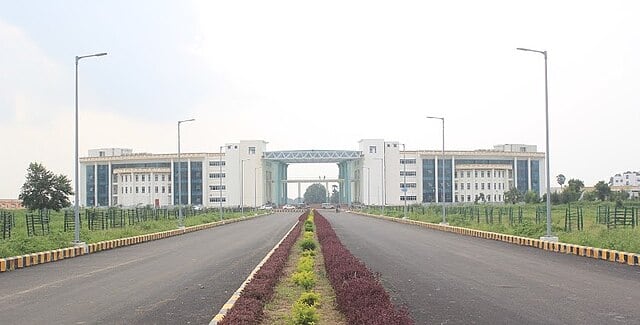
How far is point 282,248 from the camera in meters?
21.5

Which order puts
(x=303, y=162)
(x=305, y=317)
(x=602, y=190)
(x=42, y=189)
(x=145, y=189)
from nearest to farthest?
1. (x=305, y=317)
2. (x=42, y=189)
3. (x=602, y=190)
4. (x=303, y=162)
5. (x=145, y=189)

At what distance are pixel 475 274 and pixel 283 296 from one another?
5.64m

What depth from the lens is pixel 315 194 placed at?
190 m

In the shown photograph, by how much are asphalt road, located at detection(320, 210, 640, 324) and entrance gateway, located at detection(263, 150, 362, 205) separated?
8293 centimetres

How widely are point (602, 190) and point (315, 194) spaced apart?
11431cm

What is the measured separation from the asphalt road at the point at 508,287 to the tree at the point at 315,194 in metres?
166

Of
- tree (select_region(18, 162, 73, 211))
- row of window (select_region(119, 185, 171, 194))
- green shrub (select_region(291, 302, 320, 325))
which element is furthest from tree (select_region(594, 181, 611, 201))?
green shrub (select_region(291, 302, 320, 325))

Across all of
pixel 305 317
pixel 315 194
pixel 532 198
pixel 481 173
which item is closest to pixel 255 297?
pixel 305 317

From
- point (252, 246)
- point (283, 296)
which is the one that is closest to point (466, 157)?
point (252, 246)

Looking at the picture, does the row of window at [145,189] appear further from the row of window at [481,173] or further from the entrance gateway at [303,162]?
the row of window at [481,173]

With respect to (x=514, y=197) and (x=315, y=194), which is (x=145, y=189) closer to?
(x=514, y=197)

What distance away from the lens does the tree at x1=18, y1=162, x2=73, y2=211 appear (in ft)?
228

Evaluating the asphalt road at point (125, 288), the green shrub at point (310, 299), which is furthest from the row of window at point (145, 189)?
the green shrub at point (310, 299)

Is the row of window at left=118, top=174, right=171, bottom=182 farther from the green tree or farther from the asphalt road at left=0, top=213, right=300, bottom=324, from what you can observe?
the asphalt road at left=0, top=213, right=300, bottom=324
